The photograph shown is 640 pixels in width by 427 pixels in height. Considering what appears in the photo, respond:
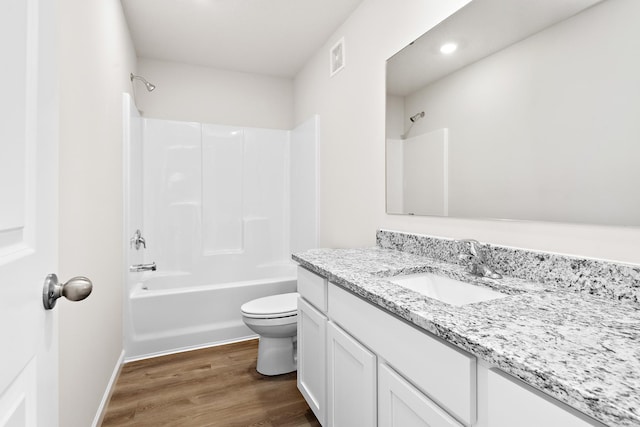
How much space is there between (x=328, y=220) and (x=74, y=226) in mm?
1714

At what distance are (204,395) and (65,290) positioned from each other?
159 cm

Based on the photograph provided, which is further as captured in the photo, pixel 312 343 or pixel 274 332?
pixel 274 332

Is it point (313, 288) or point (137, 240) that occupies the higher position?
point (137, 240)

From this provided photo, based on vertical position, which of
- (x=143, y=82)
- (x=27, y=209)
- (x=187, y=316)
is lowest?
(x=187, y=316)

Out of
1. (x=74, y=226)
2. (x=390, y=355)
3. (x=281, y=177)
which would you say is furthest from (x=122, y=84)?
(x=390, y=355)

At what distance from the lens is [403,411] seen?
921 mm

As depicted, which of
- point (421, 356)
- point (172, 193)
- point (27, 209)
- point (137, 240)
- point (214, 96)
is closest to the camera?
point (27, 209)

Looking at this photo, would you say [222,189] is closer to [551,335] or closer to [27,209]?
[27,209]

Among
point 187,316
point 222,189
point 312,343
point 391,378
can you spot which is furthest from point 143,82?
point 391,378

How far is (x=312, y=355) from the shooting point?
1560 mm

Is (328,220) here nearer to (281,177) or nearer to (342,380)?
(281,177)

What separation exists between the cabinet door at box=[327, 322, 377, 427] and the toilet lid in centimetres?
72

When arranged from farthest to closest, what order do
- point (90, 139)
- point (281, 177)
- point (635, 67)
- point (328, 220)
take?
point (281, 177)
point (328, 220)
point (90, 139)
point (635, 67)

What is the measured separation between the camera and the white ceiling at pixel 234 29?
7.18 feet
